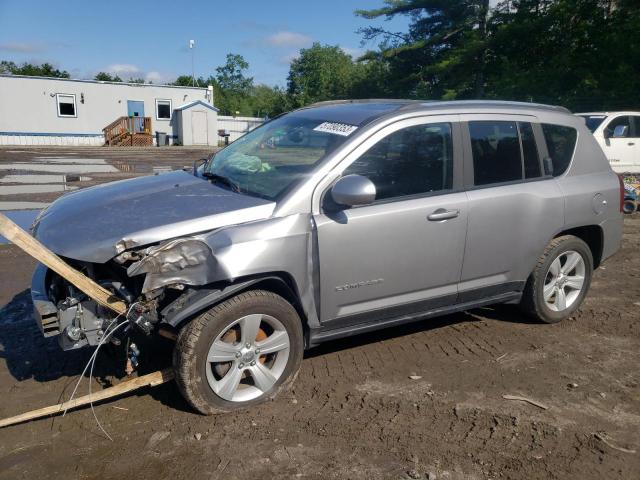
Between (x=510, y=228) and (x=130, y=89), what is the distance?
3410 centimetres

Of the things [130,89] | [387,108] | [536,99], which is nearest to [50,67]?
[130,89]

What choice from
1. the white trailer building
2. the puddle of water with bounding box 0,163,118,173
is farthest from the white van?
the white trailer building

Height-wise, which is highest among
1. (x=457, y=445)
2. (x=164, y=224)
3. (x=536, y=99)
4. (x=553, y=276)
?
(x=536, y=99)

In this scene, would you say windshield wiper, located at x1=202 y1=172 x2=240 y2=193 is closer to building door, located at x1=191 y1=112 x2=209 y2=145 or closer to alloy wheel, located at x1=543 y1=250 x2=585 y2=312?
alloy wheel, located at x1=543 y1=250 x2=585 y2=312

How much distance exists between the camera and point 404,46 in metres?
31.8

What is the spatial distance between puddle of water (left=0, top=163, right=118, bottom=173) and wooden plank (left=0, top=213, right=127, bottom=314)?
14.3 metres

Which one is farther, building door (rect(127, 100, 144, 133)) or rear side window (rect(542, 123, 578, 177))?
building door (rect(127, 100, 144, 133))

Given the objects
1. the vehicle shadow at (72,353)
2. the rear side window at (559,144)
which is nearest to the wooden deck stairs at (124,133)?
the vehicle shadow at (72,353)

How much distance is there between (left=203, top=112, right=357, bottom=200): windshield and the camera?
3576 mm

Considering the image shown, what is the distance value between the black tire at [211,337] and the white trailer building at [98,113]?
33335 mm

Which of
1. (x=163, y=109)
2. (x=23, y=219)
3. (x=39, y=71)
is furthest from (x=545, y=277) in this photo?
(x=39, y=71)

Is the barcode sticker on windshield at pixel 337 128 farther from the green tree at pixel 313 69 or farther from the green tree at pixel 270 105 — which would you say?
the green tree at pixel 313 69

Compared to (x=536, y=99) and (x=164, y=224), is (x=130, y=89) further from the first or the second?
(x=164, y=224)

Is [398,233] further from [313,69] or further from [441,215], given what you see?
[313,69]
